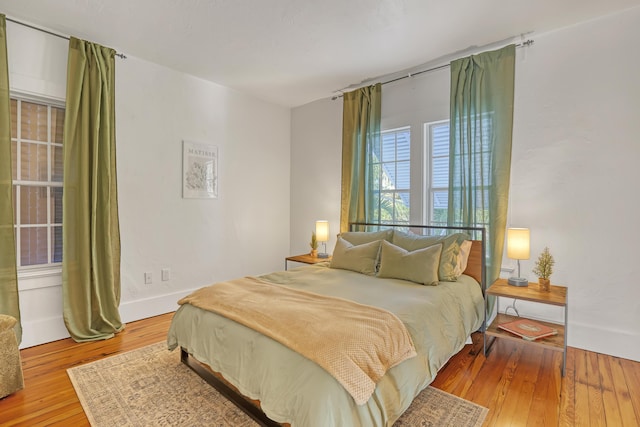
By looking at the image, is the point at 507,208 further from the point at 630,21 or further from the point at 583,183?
the point at 630,21

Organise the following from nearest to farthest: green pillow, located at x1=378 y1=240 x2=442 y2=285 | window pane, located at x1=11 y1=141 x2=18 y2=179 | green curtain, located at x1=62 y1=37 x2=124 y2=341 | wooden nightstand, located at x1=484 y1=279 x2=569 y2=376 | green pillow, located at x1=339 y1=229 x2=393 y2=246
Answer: wooden nightstand, located at x1=484 y1=279 x2=569 y2=376, green pillow, located at x1=378 y1=240 x2=442 y2=285, window pane, located at x1=11 y1=141 x2=18 y2=179, green curtain, located at x1=62 y1=37 x2=124 y2=341, green pillow, located at x1=339 y1=229 x2=393 y2=246

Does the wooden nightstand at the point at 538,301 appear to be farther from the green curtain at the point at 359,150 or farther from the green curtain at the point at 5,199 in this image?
the green curtain at the point at 5,199

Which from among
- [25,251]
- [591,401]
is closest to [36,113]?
[25,251]

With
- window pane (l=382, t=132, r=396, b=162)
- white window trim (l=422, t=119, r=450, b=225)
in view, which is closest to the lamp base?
white window trim (l=422, t=119, r=450, b=225)

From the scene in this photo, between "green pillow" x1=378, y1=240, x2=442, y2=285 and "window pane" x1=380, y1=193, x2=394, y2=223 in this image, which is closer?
"green pillow" x1=378, y1=240, x2=442, y2=285

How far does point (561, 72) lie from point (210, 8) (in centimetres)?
295

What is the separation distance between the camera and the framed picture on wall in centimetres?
372

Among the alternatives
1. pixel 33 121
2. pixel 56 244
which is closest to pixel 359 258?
pixel 56 244

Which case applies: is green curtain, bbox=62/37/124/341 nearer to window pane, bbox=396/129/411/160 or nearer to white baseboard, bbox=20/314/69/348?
white baseboard, bbox=20/314/69/348

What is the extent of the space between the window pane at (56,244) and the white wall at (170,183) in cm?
19

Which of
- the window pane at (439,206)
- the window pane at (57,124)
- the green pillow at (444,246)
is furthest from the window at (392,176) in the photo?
Result: the window pane at (57,124)

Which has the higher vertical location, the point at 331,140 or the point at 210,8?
the point at 210,8

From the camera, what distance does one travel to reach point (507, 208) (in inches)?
117

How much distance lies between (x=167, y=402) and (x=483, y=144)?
3260 millimetres
